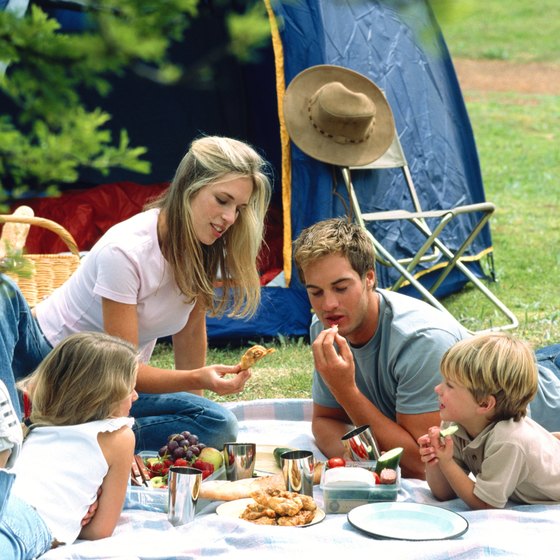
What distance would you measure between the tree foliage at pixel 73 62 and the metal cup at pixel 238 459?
2.24 m

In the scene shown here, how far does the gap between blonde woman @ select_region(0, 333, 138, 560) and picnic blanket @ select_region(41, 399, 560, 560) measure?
0.09 metres

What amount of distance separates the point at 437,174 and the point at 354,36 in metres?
1.12

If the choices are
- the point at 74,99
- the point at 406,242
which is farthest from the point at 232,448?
the point at 406,242

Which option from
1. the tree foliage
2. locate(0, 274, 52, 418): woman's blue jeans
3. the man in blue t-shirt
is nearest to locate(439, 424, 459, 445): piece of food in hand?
the man in blue t-shirt

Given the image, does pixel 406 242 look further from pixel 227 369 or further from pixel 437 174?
pixel 227 369

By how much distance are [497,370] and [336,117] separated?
2.80m

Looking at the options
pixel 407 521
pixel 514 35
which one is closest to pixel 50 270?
pixel 407 521

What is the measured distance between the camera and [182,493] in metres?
2.86

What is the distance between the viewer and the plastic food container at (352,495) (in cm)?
299

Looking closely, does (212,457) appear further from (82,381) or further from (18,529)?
(18,529)

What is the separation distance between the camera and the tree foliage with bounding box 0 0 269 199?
1.00 metres

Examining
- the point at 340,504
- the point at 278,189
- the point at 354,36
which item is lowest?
the point at 340,504

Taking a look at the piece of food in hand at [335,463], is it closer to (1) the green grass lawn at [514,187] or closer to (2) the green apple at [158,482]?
(2) the green apple at [158,482]

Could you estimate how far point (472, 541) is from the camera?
262 centimetres
